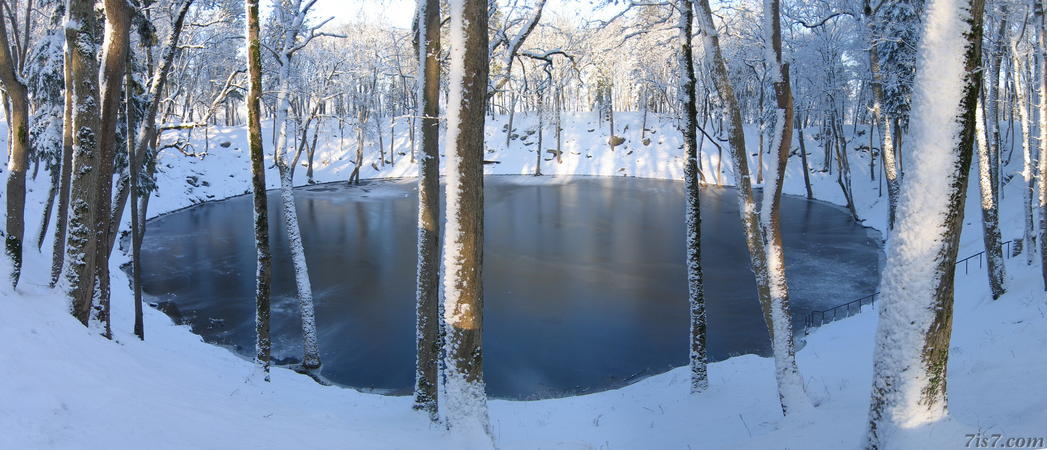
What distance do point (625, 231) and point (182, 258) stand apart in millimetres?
19751

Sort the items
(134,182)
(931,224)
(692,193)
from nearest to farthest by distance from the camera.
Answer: (931,224), (692,193), (134,182)

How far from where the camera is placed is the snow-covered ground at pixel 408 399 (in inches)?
213

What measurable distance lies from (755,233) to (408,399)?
651 cm

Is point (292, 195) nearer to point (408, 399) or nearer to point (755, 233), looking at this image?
point (408, 399)

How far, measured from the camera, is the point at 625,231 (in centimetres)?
2997

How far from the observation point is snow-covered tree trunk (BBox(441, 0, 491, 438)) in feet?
19.2

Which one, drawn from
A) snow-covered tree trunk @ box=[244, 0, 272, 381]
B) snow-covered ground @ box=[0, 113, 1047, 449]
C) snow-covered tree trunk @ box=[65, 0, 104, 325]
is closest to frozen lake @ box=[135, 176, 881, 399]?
snow-covered ground @ box=[0, 113, 1047, 449]

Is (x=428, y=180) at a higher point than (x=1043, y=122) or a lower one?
lower

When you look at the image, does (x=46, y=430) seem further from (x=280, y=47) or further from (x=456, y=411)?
(x=280, y=47)

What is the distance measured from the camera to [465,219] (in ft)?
19.7

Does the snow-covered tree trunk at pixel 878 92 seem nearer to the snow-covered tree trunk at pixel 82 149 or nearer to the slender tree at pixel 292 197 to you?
the slender tree at pixel 292 197

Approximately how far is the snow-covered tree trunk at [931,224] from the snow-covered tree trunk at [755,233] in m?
3.17

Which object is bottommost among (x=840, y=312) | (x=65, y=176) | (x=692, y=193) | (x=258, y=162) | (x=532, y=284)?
(x=840, y=312)

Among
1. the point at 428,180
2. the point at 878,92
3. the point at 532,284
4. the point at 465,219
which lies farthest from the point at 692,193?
the point at 532,284
